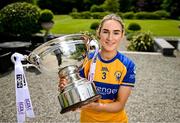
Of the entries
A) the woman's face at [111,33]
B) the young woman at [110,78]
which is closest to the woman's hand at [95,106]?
the young woman at [110,78]

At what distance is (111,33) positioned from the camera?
2379 mm

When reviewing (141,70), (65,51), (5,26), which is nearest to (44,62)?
(65,51)

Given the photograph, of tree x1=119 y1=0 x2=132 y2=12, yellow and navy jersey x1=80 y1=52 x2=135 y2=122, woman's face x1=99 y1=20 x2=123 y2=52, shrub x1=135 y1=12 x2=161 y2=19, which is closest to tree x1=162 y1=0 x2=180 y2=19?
shrub x1=135 y1=12 x2=161 y2=19

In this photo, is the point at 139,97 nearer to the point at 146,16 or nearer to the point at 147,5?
the point at 146,16

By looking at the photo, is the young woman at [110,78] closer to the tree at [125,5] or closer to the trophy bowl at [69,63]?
the trophy bowl at [69,63]

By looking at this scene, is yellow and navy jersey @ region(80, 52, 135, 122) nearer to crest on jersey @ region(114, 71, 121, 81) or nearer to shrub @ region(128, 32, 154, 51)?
crest on jersey @ region(114, 71, 121, 81)

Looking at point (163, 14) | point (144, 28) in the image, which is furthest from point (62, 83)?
point (163, 14)

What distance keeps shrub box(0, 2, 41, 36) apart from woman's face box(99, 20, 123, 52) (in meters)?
12.1

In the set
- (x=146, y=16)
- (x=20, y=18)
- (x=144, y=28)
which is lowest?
(x=144, y=28)

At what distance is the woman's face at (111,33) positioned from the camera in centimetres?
238

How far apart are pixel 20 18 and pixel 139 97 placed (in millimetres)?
8163

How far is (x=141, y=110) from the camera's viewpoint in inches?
266

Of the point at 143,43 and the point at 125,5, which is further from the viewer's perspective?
the point at 125,5

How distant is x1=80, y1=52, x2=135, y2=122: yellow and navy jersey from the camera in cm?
252
